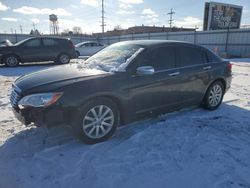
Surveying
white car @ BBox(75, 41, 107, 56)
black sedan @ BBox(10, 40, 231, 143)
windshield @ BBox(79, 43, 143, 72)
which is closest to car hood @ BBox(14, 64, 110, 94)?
black sedan @ BBox(10, 40, 231, 143)

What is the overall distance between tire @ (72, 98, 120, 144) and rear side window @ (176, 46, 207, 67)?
173 centimetres

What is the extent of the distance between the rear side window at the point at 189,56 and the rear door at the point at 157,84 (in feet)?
0.58

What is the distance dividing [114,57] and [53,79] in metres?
1.24

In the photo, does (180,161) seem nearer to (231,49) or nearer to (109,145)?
(109,145)

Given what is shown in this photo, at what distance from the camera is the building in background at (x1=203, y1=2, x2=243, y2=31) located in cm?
2592

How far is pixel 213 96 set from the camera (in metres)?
5.42

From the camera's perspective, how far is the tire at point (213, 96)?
533cm

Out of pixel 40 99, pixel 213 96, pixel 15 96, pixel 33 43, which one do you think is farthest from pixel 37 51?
pixel 40 99

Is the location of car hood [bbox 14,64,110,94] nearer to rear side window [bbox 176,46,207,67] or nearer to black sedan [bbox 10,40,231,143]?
black sedan [bbox 10,40,231,143]

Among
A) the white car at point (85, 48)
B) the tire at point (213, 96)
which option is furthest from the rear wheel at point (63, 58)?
the tire at point (213, 96)

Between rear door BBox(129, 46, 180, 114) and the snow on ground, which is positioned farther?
rear door BBox(129, 46, 180, 114)

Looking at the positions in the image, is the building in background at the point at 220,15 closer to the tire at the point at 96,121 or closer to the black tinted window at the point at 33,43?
the black tinted window at the point at 33,43

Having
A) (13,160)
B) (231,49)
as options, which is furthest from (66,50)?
(231,49)

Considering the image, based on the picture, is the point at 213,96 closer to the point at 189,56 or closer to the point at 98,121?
the point at 189,56
